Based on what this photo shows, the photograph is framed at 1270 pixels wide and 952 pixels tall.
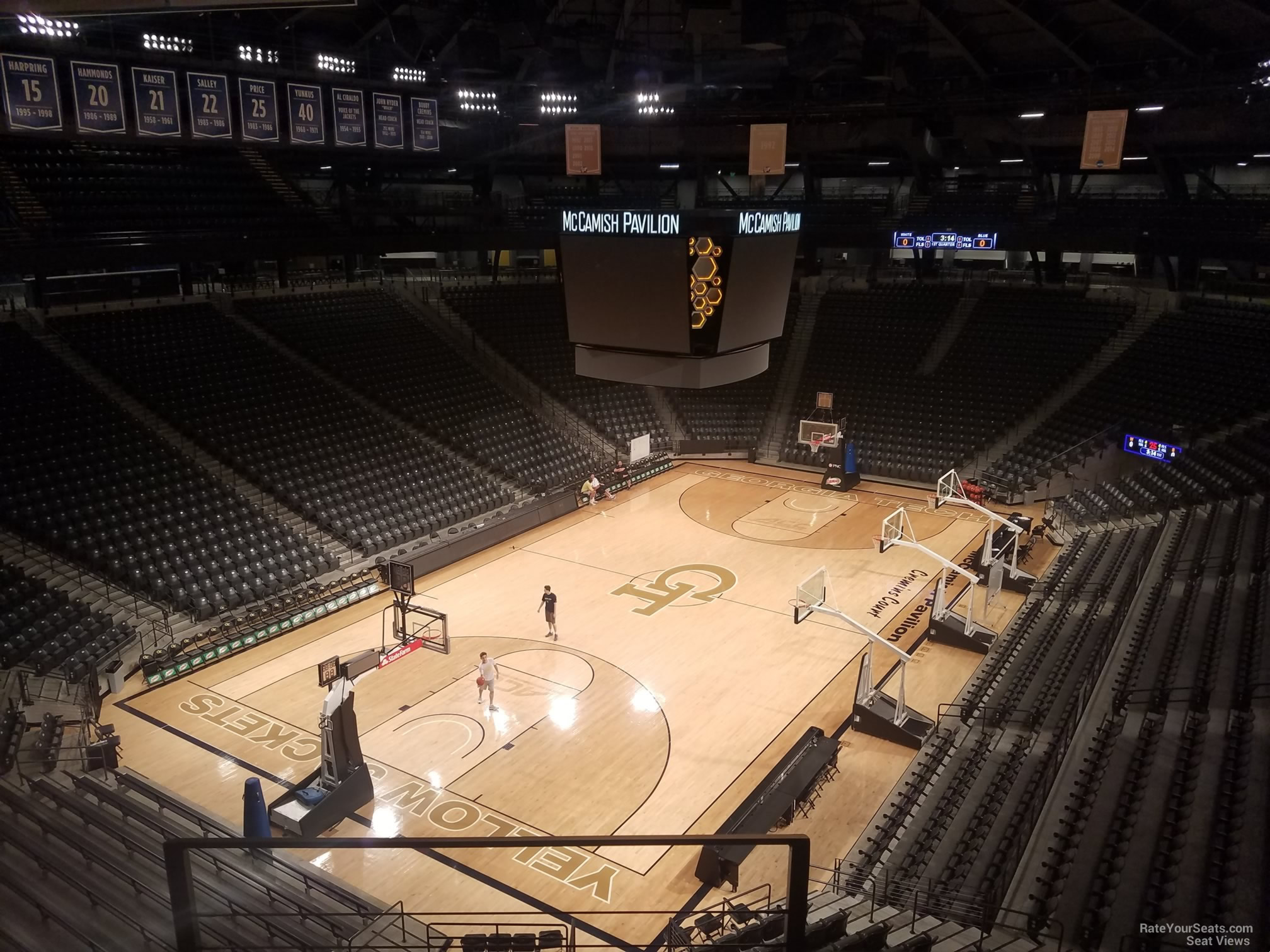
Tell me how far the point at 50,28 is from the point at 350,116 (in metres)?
6.70

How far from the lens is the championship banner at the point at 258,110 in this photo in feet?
67.7

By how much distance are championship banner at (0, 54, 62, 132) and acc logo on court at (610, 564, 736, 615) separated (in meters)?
14.9

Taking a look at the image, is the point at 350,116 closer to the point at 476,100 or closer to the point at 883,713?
the point at 476,100

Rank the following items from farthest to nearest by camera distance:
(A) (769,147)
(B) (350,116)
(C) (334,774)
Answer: (B) (350,116) < (A) (769,147) < (C) (334,774)

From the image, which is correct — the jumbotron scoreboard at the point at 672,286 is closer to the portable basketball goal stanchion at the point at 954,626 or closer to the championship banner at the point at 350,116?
the portable basketball goal stanchion at the point at 954,626

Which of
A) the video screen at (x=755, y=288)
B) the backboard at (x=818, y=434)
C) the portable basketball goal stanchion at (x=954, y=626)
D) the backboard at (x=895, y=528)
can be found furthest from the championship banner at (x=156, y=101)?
the backboard at (x=818, y=434)

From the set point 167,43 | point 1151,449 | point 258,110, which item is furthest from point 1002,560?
point 167,43

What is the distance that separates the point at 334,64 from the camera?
1023 inches

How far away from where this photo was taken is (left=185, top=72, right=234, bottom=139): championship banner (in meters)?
20.0

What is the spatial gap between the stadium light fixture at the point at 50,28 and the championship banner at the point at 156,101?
243 centimetres

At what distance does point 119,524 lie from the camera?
55.2ft

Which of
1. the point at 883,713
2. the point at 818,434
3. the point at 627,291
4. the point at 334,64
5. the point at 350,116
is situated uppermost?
the point at 334,64

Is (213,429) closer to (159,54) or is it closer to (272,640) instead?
(272,640)

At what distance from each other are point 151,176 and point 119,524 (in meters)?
12.3
